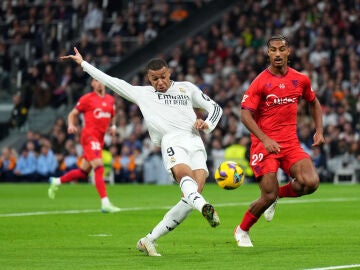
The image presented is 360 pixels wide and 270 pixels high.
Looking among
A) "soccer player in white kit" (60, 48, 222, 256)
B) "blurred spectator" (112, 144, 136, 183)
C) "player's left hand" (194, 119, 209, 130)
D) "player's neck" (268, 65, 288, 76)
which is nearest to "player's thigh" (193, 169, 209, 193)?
"soccer player in white kit" (60, 48, 222, 256)

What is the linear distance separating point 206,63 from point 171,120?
2444 cm

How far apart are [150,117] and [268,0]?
Result: 2593 cm

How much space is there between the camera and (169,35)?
4031 centimetres

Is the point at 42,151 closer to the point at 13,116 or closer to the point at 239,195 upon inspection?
Result: the point at 13,116

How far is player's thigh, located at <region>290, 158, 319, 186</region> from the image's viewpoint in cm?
1333

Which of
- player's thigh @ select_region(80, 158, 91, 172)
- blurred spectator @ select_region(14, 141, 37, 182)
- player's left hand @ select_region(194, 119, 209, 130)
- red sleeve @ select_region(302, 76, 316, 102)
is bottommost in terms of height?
blurred spectator @ select_region(14, 141, 37, 182)

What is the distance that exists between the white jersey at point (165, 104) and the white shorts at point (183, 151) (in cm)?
10

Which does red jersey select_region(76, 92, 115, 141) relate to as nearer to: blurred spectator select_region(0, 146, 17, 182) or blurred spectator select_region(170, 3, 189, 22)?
blurred spectator select_region(0, 146, 17, 182)

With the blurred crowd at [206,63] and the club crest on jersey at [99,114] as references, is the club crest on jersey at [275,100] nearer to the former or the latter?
the club crest on jersey at [99,114]

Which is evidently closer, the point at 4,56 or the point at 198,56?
the point at 198,56

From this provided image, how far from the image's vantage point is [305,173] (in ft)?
43.9

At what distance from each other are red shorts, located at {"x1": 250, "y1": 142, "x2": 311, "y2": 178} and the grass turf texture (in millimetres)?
979

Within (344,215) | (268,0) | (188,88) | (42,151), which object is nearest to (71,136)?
(42,151)

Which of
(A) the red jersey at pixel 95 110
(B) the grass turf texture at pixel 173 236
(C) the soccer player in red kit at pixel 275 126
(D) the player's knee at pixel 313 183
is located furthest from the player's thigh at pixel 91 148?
(D) the player's knee at pixel 313 183
